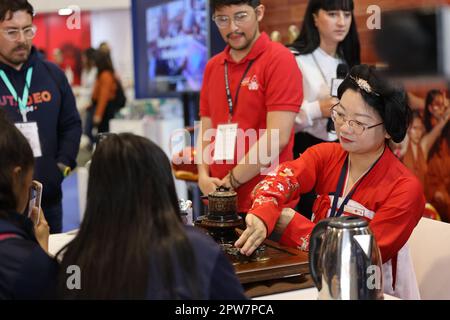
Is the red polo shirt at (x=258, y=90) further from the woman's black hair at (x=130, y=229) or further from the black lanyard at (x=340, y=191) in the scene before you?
the woman's black hair at (x=130, y=229)

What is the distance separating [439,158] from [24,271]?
9.82 ft

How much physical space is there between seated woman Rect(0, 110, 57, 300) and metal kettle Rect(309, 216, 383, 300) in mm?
636

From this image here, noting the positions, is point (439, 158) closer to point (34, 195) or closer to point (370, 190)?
point (370, 190)

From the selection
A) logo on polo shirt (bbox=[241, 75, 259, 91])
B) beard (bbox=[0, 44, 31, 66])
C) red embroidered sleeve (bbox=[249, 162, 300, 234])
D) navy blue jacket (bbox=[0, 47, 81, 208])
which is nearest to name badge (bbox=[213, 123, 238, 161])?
logo on polo shirt (bbox=[241, 75, 259, 91])

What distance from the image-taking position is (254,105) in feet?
9.07

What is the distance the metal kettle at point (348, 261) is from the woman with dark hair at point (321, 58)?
1567 mm

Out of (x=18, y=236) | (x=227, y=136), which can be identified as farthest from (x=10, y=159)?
(x=227, y=136)

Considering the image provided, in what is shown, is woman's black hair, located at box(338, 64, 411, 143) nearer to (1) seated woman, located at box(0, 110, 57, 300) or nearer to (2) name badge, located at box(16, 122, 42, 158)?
(1) seated woman, located at box(0, 110, 57, 300)

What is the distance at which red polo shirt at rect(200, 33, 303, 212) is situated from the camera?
2.71m

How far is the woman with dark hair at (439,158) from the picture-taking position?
3611mm
